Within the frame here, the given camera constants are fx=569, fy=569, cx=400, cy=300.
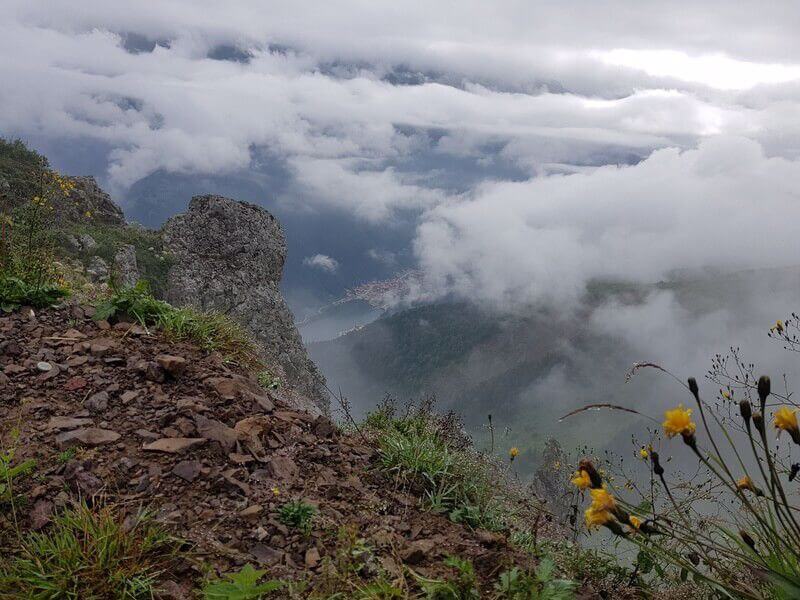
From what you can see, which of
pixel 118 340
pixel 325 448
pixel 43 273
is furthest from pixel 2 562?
pixel 43 273

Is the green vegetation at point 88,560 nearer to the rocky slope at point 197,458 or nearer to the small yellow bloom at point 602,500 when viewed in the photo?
the rocky slope at point 197,458

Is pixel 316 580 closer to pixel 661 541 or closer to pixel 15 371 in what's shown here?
pixel 661 541

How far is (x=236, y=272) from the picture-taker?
66.8ft

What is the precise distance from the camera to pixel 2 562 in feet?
9.70

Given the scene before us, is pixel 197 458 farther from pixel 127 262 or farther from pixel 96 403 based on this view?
pixel 127 262

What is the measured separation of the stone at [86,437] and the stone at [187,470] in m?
0.60

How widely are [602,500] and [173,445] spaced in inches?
114

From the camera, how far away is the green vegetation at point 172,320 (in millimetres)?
5766

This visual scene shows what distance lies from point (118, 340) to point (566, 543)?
432cm

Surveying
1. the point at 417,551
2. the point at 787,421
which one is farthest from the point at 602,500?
the point at 417,551

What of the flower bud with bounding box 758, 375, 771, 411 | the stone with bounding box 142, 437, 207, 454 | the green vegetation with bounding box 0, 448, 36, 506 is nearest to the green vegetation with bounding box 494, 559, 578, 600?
the flower bud with bounding box 758, 375, 771, 411

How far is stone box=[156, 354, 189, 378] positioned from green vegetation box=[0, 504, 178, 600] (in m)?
1.82

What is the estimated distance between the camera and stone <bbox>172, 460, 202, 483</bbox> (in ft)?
12.4

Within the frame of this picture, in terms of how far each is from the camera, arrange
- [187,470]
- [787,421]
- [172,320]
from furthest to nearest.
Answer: [172,320] → [187,470] → [787,421]
